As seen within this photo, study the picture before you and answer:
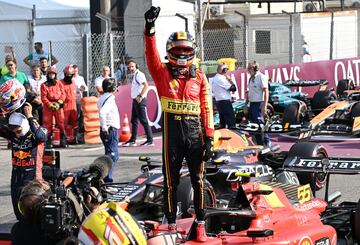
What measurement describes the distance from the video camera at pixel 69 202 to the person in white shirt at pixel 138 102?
8.13 meters

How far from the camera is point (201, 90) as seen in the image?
7.60m

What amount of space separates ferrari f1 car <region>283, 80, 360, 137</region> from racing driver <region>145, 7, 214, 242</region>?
7756 millimetres

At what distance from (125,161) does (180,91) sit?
280 inches

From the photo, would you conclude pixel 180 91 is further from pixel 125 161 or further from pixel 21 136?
pixel 125 161

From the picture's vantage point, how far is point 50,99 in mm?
Answer: 16000

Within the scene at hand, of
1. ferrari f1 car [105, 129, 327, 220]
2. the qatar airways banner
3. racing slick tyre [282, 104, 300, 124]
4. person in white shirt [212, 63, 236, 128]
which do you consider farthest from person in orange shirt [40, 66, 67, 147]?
ferrari f1 car [105, 129, 327, 220]

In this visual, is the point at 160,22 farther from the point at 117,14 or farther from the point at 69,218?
the point at 69,218

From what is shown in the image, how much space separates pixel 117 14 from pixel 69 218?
17.8 meters

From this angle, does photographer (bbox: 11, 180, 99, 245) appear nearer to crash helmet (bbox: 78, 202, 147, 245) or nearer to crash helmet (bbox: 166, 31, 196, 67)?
crash helmet (bbox: 78, 202, 147, 245)

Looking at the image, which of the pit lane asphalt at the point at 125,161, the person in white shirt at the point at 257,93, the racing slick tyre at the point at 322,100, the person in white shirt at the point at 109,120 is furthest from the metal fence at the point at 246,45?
the person in white shirt at the point at 109,120

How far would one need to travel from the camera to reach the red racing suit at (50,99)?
52.3ft

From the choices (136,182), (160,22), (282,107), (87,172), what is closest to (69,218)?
(87,172)

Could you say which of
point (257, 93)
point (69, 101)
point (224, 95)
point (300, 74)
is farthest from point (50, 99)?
point (300, 74)

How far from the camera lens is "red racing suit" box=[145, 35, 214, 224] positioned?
7.52m
